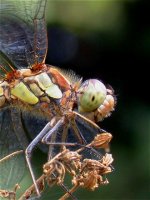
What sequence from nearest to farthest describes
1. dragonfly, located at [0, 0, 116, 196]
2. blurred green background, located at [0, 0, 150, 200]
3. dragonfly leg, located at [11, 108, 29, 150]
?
dragonfly, located at [0, 0, 116, 196] < dragonfly leg, located at [11, 108, 29, 150] < blurred green background, located at [0, 0, 150, 200]

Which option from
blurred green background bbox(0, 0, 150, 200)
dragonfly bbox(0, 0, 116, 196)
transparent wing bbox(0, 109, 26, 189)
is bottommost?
blurred green background bbox(0, 0, 150, 200)

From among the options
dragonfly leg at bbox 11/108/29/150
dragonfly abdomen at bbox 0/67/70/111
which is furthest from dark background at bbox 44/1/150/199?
dragonfly abdomen at bbox 0/67/70/111

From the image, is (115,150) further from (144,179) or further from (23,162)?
(23,162)

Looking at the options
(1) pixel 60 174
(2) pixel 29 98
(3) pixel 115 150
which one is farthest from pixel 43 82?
(3) pixel 115 150

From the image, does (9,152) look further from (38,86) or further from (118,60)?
(118,60)

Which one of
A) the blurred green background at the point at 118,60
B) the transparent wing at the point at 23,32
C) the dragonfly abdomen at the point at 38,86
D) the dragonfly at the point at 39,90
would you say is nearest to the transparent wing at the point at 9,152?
the dragonfly at the point at 39,90

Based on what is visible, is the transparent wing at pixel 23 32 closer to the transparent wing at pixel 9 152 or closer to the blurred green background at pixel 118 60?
the transparent wing at pixel 9 152

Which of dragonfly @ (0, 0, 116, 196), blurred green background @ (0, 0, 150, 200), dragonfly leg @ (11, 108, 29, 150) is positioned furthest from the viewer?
blurred green background @ (0, 0, 150, 200)

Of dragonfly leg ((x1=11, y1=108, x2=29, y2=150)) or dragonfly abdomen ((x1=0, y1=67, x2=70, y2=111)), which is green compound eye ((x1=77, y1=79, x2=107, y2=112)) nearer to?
dragonfly abdomen ((x1=0, y1=67, x2=70, y2=111))
